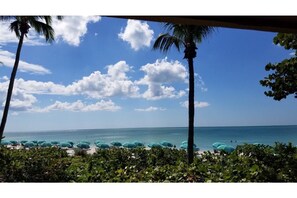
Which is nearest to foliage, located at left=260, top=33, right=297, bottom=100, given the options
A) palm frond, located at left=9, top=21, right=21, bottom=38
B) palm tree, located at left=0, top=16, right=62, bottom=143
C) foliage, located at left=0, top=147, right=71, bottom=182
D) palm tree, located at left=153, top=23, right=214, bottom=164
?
palm tree, located at left=153, top=23, right=214, bottom=164

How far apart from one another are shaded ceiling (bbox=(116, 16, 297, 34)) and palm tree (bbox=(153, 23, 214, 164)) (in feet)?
13.5

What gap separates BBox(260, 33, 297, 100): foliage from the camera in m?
4.88

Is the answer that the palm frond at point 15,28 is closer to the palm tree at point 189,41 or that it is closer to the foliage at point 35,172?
the palm tree at point 189,41

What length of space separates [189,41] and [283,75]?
2.40 metres

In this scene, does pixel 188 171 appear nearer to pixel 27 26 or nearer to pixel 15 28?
pixel 27 26

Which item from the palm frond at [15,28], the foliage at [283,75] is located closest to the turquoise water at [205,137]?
the palm frond at [15,28]

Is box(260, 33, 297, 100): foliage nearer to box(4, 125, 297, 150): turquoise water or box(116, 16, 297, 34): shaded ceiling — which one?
box(116, 16, 297, 34): shaded ceiling

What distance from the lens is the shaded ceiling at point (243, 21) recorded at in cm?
225
